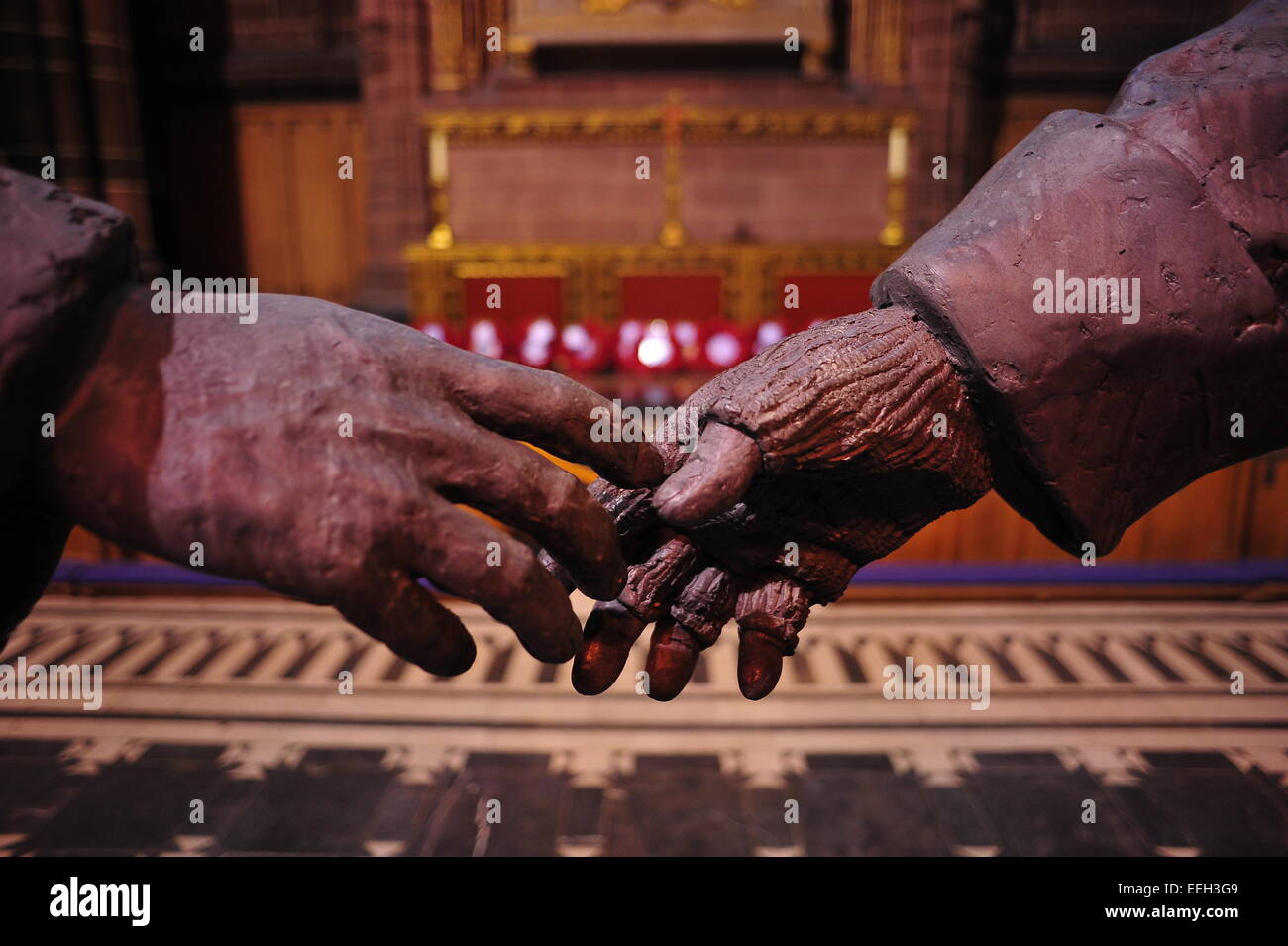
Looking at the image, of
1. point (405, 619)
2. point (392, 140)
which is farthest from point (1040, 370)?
point (392, 140)

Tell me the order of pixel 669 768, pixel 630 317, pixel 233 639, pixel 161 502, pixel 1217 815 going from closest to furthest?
pixel 161 502 < pixel 1217 815 < pixel 669 768 < pixel 233 639 < pixel 630 317

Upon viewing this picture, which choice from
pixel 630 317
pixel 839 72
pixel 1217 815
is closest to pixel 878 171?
pixel 839 72

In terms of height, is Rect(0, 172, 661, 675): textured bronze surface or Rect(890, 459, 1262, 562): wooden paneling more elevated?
Rect(0, 172, 661, 675): textured bronze surface

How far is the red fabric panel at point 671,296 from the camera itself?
5.42m

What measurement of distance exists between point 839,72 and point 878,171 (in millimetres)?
897

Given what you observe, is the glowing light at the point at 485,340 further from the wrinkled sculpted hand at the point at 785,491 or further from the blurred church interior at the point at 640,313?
the wrinkled sculpted hand at the point at 785,491

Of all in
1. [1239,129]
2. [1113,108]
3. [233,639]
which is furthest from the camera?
[233,639]

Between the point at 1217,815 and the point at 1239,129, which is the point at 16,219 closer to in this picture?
the point at 1239,129

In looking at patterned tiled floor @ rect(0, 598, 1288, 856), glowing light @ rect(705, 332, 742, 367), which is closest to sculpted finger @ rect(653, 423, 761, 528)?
patterned tiled floor @ rect(0, 598, 1288, 856)

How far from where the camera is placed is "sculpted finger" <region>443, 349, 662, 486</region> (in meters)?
0.89

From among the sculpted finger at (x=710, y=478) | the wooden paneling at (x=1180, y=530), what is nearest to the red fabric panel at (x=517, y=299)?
the wooden paneling at (x=1180, y=530)

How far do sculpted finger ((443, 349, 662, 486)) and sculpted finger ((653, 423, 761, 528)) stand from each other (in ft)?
0.26

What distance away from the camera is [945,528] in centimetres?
330

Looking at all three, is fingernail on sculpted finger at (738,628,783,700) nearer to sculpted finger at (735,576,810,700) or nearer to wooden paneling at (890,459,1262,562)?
sculpted finger at (735,576,810,700)
